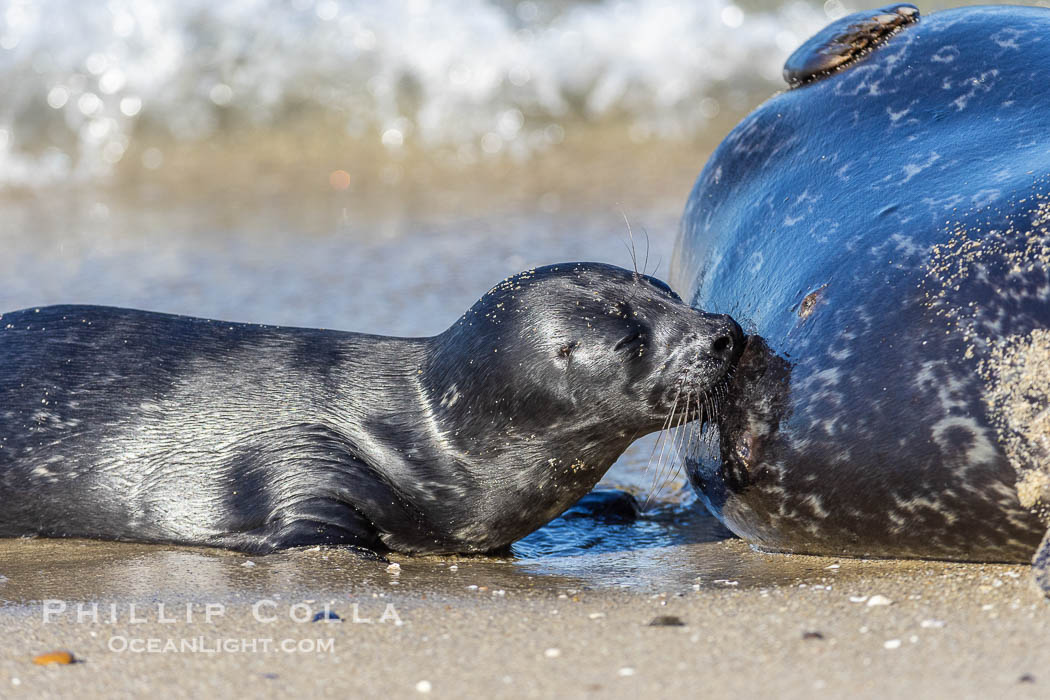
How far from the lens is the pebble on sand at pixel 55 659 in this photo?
2.80 metres

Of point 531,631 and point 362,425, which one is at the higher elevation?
point 362,425

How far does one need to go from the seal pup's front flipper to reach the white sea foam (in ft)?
24.8

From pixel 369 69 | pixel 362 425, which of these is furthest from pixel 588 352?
pixel 369 69

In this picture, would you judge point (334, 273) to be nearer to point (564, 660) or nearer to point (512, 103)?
point (512, 103)

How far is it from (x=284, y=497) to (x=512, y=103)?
7155 mm

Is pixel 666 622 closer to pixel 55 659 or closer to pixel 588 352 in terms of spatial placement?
pixel 588 352

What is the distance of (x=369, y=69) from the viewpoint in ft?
35.8

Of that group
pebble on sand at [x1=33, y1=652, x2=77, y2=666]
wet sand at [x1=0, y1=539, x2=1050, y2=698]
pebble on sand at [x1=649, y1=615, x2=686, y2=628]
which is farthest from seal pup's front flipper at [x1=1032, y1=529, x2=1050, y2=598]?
pebble on sand at [x1=33, y1=652, x2=77, y2=666]

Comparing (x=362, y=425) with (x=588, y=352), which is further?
(x=362, y=425)

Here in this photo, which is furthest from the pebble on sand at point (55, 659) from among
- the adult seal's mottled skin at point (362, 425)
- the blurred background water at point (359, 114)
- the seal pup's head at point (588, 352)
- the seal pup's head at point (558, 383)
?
the blurred background water at point (359, 114)

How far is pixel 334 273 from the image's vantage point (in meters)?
7.31

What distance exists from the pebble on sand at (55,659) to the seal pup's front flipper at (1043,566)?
6.35 ft

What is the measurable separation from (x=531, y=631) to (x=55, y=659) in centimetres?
95

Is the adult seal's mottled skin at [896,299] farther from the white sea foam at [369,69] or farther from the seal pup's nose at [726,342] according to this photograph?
the white sea foam at [369,69]
